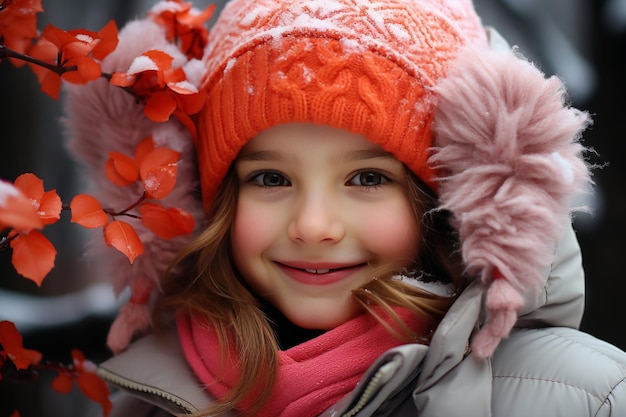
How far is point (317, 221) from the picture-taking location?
110 centimetres

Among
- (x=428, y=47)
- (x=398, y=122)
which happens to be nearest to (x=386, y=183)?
(x=398, y=122)

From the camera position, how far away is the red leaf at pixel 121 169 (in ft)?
3.90

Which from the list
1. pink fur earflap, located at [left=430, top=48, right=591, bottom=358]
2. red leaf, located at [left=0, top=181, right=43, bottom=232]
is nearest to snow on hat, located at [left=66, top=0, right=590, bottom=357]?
pink fur earflap, located at [left=430, top=48, right=591, bottom=358]

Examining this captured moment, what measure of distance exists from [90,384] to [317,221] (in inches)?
21.9

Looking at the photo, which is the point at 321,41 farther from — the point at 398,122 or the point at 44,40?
the point at 44,40

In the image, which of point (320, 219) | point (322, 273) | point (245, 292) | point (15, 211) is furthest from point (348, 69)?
point (15, 211)

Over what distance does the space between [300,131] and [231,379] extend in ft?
1.46

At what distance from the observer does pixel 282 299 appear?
1222 mm

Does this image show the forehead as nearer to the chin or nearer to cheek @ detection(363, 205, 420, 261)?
cheek @ detection(363, 205, 420, 261)

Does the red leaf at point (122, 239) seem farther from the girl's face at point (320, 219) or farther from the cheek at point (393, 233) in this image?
the cheek at point (393, 233)

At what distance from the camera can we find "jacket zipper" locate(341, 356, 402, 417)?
95cm

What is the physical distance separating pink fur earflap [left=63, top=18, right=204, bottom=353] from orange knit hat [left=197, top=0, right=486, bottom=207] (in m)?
0.19

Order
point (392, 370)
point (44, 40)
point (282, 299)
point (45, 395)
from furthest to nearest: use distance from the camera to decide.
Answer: point (45, 395) → point (282, 299) → point (44, 40) → point (392, 370)

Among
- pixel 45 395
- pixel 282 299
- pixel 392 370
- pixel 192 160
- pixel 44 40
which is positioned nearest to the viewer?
pixel 392 370
